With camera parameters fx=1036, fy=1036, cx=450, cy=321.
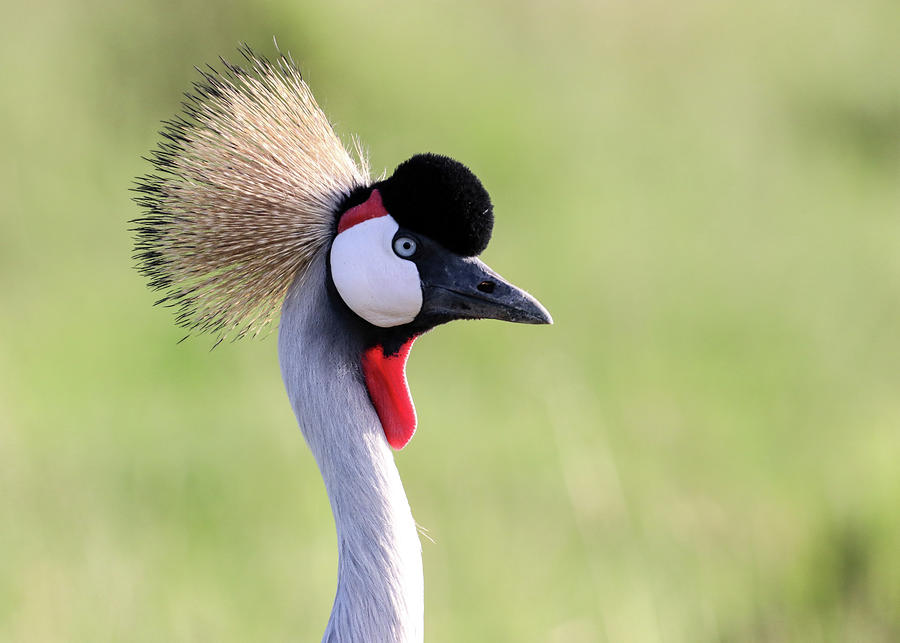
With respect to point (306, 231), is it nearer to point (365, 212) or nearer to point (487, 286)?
point (365, 212)

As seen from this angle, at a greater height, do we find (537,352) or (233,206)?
(233,206)

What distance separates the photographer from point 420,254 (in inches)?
43.8

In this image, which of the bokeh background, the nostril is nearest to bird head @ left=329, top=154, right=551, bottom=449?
the nostril

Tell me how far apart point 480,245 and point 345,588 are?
15.6 inches

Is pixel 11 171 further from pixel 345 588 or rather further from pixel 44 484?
pixel 345 588

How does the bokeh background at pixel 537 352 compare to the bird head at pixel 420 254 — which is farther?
the bokeh background at pixel 537 352

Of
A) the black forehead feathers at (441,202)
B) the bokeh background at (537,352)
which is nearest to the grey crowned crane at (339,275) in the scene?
the black forehead feathers at (441,202)

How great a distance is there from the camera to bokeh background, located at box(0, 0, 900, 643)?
2.54 metres

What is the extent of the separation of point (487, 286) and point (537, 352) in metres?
2.44

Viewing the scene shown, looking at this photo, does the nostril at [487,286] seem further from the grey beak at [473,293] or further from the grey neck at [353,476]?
the grey neck at [353,476]

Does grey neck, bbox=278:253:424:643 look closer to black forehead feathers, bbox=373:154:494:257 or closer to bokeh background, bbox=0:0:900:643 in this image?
black forehead feathers, bbox=373:154:494:257

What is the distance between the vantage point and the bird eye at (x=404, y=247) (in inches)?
43.4

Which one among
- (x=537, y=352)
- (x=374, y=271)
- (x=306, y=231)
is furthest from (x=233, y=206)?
(x=537, y=352)

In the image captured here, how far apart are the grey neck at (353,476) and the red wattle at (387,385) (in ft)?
0.04
